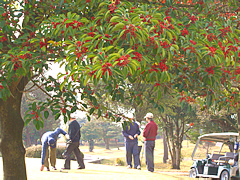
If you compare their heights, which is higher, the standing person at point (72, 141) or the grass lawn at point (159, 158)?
the standing person at point (72, 141)

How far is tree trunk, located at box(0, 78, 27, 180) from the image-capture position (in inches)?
288

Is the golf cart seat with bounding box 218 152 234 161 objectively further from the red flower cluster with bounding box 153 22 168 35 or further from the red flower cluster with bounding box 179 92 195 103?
the red flower cluster with bounding box 153 22 168 35

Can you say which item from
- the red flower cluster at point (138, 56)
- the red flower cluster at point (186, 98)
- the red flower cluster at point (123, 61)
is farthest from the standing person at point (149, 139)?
the red flower cluster at point (123, 61)

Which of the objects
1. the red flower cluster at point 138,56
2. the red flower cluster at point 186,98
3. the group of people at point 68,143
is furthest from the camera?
the group of people at point 68,143

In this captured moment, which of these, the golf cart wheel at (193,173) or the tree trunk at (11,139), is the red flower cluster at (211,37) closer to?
the tree trunk at (11,139)

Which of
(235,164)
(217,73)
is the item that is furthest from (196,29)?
(235,164)

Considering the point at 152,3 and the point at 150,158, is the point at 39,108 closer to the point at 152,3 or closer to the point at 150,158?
the point at 152,3

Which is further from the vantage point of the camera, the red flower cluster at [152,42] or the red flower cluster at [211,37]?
the red flower cluster at [211,37]

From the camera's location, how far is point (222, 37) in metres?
4.97

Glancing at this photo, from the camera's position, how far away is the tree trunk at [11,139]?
7.30m

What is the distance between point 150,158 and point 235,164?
12.6 feet

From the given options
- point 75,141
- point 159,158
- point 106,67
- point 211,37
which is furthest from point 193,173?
point 159,158

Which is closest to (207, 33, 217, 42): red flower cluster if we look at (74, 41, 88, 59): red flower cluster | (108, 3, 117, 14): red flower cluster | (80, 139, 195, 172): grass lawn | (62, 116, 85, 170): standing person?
(108, 3, 117, 14): red flower cluster

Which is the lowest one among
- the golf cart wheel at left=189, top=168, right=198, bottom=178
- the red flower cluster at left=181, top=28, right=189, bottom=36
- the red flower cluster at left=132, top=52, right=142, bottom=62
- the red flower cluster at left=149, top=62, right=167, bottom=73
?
the golf cart wheel at left=189, top=168, right=198, bottom=178
